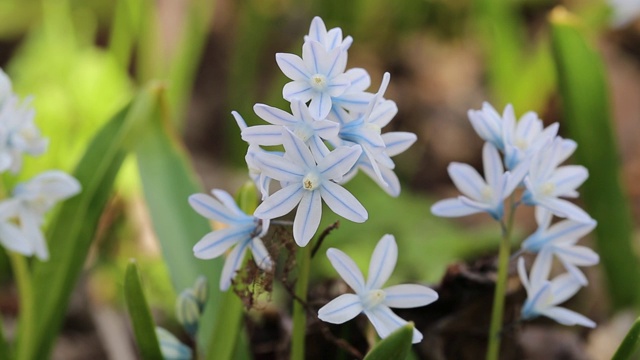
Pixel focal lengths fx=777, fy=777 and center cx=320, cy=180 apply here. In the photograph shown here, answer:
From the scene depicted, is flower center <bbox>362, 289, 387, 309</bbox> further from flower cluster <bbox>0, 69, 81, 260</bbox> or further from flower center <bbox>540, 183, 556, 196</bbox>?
flower cluster <bbox>0, 69, 81, 260</bbox>

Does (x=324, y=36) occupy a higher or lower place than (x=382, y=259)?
higher

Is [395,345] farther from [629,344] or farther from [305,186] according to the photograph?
[629,344]

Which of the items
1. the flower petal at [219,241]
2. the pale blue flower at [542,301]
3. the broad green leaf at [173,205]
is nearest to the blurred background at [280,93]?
the broad green leaf at [173,205]

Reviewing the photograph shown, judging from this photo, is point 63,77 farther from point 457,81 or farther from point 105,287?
point 457,81

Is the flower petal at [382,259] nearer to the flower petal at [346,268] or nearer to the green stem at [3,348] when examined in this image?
the flower petal at [346,268]

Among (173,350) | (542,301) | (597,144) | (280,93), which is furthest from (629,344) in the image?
(280,93)

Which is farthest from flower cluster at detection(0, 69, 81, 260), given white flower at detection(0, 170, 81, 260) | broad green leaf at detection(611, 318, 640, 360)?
broad green leaf at detection(611, 318, 640, 360)

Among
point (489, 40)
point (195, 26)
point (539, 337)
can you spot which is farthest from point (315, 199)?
point (489, 40)
